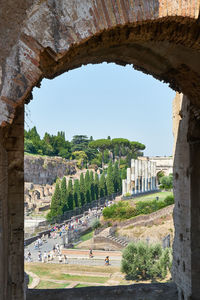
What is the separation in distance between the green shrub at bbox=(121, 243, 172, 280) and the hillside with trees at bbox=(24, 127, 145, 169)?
38639 millimetres

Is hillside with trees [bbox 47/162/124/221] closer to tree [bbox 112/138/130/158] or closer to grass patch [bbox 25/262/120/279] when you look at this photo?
grass patch [bbox 25/262/120/279]

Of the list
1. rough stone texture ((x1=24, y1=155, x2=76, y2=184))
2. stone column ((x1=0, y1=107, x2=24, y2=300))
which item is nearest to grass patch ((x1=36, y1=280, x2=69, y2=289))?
stone column ((x1=0, y1=107, x2=24, y2=300))

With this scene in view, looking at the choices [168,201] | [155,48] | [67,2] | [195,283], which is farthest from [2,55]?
[168,201]

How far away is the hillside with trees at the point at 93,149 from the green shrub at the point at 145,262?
38.6 m

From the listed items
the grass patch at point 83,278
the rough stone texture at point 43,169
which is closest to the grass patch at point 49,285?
the grass patch at point 83,278

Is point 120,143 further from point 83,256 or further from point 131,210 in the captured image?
point 83,256

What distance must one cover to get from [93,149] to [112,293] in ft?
189

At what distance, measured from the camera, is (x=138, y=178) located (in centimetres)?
3519

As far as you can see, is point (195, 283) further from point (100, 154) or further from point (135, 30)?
point (100, 154)

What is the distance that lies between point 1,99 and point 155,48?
2.03m

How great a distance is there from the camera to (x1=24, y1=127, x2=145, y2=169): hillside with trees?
55.2 m

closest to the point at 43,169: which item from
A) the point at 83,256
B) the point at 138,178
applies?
the point at 138,178

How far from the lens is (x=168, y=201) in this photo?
27.3m

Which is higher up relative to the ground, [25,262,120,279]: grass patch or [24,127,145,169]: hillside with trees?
[24,127,145,169]: hillside with trees
